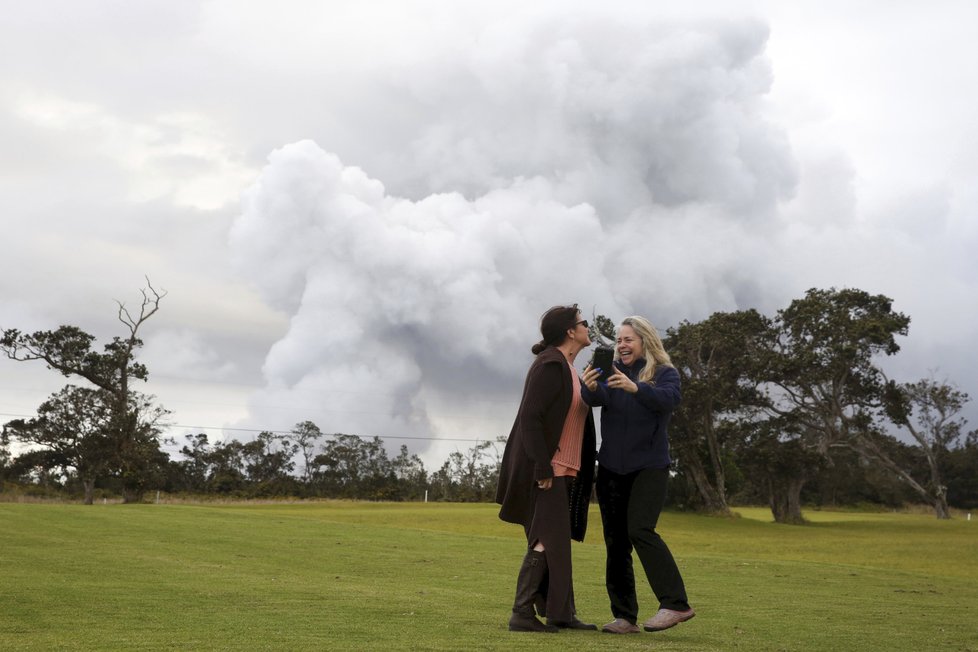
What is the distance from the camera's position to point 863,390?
5538 cm

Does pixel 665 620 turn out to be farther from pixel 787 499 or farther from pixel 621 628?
pixel 787 499

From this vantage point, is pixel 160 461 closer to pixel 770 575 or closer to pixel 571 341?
pixel 770 575

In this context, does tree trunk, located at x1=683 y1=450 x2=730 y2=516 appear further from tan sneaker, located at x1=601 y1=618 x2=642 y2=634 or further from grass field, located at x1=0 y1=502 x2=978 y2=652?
tan sneaker, located at x1=601 y1=618 x2=642 y2=634

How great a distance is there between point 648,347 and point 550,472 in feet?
3.95

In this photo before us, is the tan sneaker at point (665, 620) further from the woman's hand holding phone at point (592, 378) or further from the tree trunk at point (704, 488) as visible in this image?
the tree trunk at point (704, 488)

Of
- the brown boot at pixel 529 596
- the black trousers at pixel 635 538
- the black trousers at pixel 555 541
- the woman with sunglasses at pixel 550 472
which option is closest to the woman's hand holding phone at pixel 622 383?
the woman with sunglasses at pixel 550 472

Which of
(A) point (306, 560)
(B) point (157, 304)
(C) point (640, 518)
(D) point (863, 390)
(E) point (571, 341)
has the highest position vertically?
(B) point (157, 304)

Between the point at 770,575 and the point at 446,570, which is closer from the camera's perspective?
the point at 446,570

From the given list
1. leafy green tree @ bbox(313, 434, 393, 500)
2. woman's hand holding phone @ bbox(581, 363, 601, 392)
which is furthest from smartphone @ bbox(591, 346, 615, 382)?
leafy green tree @ bbox(313, 434, 393, 500)

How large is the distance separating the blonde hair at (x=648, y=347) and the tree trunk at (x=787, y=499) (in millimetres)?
51991

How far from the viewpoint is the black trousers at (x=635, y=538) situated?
6.95m

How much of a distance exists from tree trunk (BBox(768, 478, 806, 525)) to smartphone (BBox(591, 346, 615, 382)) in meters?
52.4

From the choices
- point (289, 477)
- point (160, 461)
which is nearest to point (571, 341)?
point (160, 461)

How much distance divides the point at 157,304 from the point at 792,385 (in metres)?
38.3
